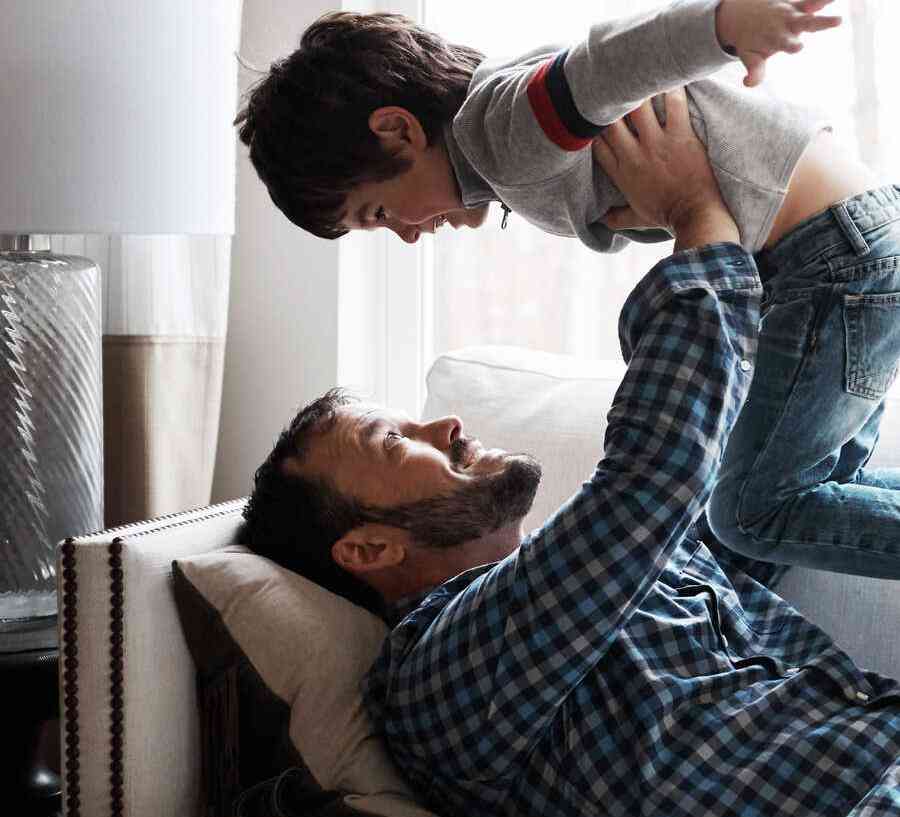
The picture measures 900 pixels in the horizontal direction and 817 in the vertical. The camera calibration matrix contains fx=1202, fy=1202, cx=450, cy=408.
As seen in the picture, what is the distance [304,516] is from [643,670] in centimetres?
51

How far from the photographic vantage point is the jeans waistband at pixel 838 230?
1358 millimetres

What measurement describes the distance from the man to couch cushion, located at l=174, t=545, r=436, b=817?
4 centimetres

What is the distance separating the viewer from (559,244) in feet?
8.67

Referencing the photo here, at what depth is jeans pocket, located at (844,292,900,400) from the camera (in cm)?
136

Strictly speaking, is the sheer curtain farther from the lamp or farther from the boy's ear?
the boy's ear

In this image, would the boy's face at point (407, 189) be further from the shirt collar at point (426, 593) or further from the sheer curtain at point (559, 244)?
the sheer curtain at point (559, 244)

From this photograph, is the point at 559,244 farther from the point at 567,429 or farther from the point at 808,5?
the point at 808,5

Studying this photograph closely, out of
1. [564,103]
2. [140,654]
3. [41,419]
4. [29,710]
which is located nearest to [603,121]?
[564,103]

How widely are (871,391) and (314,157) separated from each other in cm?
76

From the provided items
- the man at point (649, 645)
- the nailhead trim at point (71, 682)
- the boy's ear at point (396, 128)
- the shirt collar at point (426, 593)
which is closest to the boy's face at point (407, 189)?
the boy's ear at point (396, 128)

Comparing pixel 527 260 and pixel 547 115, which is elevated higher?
pixel 547 115

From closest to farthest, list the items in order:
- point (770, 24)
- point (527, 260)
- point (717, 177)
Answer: point (770, 24), point (717, 177), point (527, 260)

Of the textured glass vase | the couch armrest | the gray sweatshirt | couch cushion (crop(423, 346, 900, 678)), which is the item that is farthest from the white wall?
the couch armrest

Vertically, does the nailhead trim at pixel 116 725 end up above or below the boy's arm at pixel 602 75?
below
